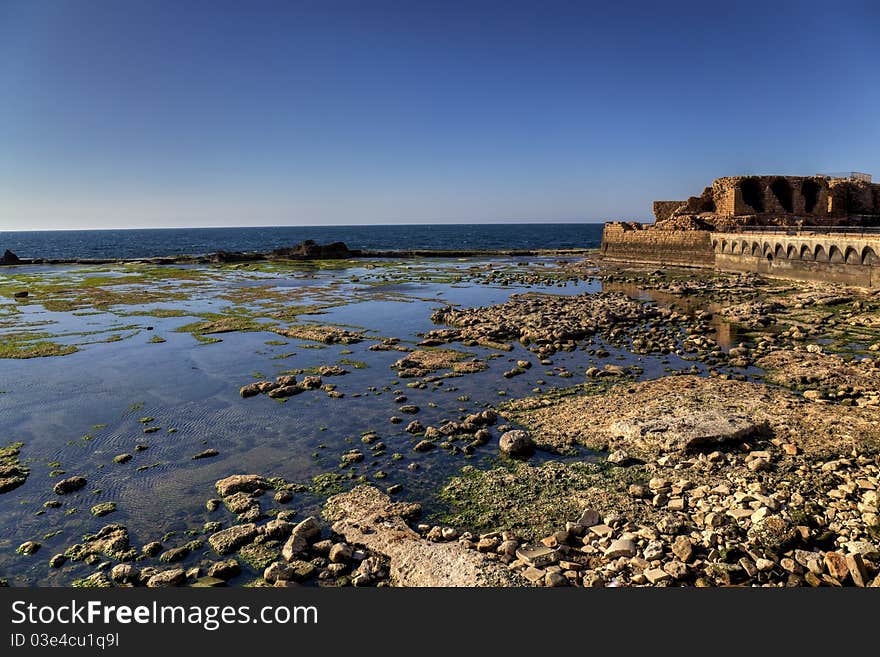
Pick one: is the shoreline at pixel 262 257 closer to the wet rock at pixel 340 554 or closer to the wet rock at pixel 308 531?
the wet rock at pixel 308 531

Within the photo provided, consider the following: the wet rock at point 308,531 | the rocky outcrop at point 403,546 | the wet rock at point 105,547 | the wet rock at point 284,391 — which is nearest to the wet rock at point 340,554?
the rocky outcrop at point 403,546

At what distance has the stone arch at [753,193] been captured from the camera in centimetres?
5778

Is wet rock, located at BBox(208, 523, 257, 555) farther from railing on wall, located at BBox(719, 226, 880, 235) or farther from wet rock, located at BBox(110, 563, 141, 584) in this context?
railing on wall, located at BBox(719, 226, 880, 235)

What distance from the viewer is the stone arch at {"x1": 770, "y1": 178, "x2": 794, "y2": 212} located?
5771 cm

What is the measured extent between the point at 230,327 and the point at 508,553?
24.1m

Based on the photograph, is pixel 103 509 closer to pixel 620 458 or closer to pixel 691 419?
pixel 620 458

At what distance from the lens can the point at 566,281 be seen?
46.9m

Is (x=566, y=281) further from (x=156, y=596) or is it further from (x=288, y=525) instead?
(x=156, y=596)

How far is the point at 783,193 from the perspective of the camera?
2312 inches

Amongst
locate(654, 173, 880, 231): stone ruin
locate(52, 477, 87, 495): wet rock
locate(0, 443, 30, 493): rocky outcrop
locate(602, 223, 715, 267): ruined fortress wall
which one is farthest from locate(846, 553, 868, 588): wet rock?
locate(654, 173, 880, 231): stone ruin

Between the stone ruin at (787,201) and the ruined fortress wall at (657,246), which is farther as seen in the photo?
the stone ruin at (787,201)

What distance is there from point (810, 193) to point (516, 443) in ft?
210

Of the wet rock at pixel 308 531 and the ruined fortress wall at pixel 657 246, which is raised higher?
the ruined fortress wall at pixel 657 246

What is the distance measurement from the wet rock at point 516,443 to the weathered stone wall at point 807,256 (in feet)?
103
